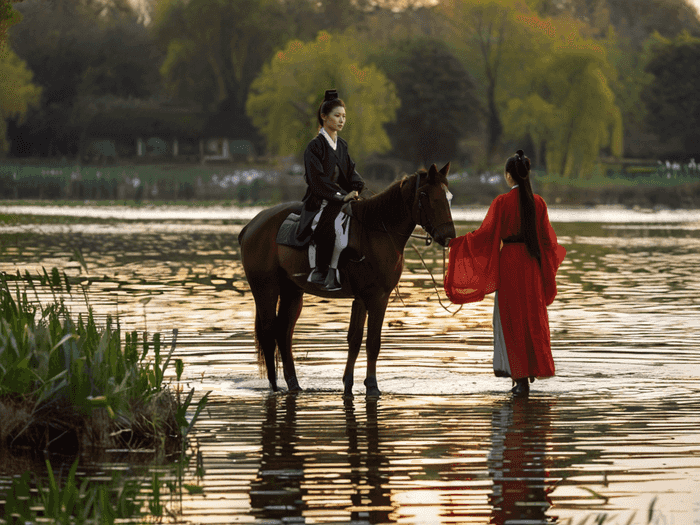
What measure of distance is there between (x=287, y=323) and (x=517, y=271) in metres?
1.88

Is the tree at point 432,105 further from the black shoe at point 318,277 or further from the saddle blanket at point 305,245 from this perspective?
the black shoe at point 318,277

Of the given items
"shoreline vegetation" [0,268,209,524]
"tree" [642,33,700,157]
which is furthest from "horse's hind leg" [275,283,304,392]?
"tree" [642,33,700,157]

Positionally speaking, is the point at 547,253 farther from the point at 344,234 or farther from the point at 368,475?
the point at 368,475

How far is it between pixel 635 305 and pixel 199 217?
32.9 m

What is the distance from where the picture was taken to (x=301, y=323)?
1490cm

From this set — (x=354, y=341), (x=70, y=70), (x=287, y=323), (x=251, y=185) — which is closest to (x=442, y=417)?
(x=354, y=341)

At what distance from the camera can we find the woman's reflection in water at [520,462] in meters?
6.21

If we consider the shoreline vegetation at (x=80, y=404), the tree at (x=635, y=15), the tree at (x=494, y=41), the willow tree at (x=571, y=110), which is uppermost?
the tree at (x=635, y=15)

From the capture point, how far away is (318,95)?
7650 cm

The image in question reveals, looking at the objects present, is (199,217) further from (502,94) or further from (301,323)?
(502,94)

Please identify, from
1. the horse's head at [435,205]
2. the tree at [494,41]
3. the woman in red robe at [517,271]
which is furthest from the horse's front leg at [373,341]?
the tree at [494,41]

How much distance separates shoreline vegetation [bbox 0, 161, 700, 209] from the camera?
69375mm

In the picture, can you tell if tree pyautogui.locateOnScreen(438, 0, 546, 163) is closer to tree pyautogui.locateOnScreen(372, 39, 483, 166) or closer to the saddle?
tree pyautogui.locateOnScreen(372, 39, 483, 166)

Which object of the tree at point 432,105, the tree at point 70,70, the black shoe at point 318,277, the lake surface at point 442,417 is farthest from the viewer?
the tree at point 70,70
